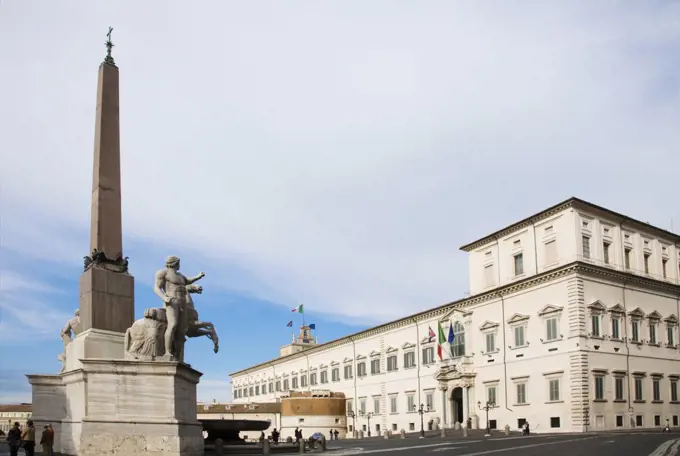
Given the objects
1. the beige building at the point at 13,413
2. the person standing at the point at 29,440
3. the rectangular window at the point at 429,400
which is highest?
the person standing at the point at 29,440

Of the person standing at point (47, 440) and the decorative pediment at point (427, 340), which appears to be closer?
the person standing at point (47, 440)

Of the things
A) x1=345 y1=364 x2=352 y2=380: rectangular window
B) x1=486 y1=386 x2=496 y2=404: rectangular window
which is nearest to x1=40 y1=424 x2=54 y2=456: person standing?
x1=486 y1=386 x2=496 y2=404: rectangular window

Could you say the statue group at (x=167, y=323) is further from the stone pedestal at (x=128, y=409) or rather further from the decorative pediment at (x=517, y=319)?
the decorative pediment at (x=517, y=319)

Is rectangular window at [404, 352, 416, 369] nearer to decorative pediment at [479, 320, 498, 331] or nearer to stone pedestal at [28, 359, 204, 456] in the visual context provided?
decorative pediment at [479, 320, 498, 331]

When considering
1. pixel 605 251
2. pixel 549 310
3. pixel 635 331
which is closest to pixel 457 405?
pixel 549 310

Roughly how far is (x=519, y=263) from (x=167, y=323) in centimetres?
3864

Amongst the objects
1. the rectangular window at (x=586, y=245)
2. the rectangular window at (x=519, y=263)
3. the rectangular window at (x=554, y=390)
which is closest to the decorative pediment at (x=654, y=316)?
the rectangular window at (x=586, y=245)

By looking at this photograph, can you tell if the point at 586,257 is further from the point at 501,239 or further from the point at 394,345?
the point at 394,345

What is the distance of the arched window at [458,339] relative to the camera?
55562 millimetres

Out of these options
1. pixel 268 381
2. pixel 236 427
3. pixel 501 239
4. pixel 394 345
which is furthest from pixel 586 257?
pixel 268 381

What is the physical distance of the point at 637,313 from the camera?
1880 inches

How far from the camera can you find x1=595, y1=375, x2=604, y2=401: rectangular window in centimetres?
4394

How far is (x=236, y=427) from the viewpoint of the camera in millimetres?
23219

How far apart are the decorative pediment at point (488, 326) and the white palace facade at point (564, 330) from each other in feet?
0.31
